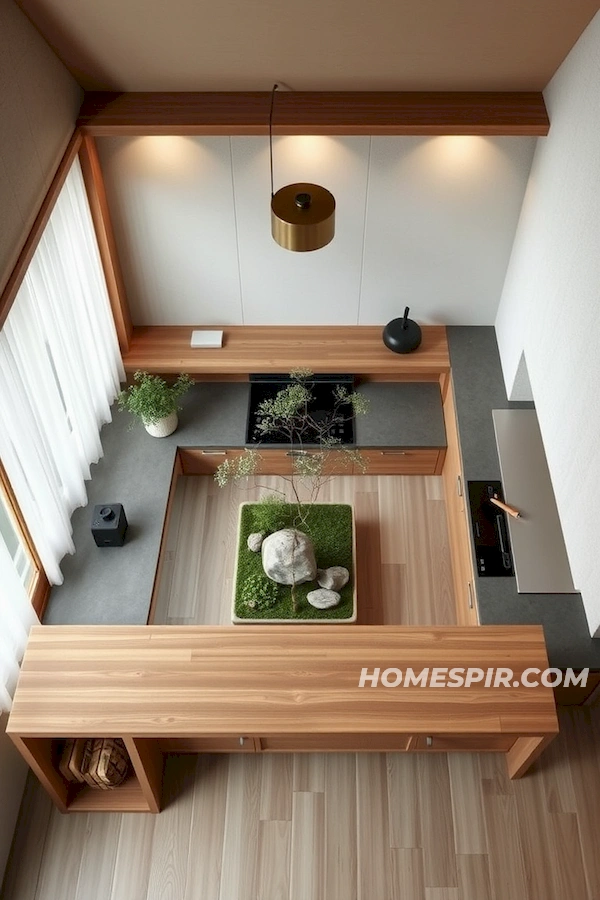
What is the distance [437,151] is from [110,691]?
3003mm

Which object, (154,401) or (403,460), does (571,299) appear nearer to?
(403,460)

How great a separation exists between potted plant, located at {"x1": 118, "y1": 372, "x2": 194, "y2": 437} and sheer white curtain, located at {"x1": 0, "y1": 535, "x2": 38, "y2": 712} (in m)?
1.24

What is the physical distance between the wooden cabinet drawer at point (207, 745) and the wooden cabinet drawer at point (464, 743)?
77 centimetres

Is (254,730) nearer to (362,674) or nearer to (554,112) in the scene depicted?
(362,674)

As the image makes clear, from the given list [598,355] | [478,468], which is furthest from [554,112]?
[478,468]

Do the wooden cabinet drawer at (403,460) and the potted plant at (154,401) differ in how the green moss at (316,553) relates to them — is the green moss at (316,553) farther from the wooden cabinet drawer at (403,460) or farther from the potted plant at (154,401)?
the potted plant at (154,401)

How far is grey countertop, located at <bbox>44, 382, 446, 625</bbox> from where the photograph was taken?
12.8 feet

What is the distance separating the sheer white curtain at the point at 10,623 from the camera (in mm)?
3270

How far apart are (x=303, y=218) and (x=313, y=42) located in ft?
2.80

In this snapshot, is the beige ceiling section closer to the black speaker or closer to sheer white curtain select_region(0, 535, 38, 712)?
the black speaker

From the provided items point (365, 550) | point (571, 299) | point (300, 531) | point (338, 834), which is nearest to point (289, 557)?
point (300, 531)

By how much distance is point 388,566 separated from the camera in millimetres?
4352

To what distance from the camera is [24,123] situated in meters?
3.05

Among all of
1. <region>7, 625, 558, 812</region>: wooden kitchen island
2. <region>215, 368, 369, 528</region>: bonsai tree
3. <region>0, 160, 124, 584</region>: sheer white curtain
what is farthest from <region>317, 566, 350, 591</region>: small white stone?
<region>0, 160, 124, 584</region>: sheer white curtain
